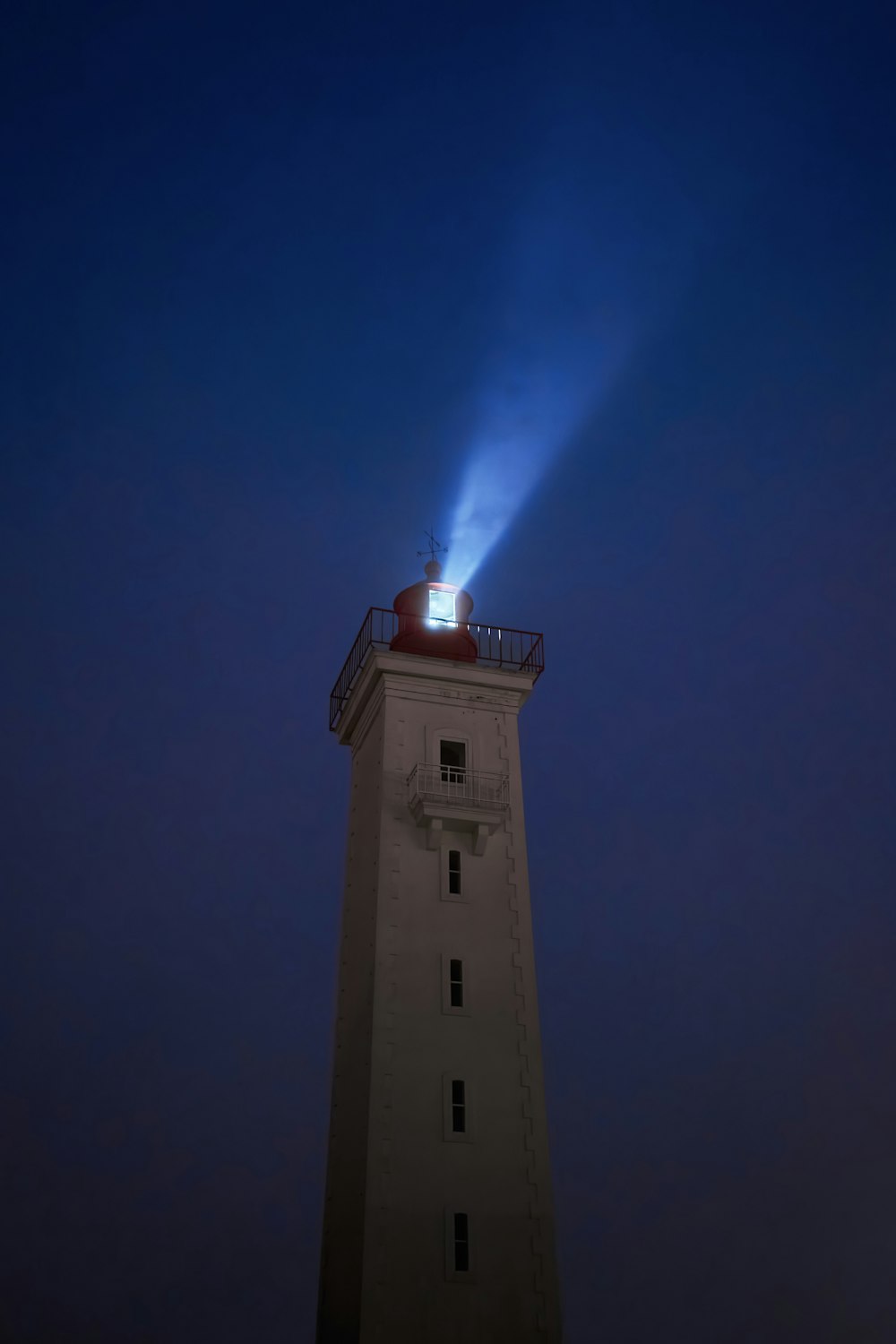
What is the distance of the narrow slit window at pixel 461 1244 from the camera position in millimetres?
21234

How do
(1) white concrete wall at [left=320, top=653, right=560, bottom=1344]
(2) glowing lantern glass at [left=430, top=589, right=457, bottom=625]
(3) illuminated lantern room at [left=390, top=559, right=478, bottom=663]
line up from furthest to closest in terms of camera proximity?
(2) glowing lantern glass at [left=430, top=589, right=457, bottom=625] → (3) illuminated lantern room at [left=390, top=559, right=478, bottom=663] → (1) white concrete wall at [left=320, top=653, right=560, bottom=1344]

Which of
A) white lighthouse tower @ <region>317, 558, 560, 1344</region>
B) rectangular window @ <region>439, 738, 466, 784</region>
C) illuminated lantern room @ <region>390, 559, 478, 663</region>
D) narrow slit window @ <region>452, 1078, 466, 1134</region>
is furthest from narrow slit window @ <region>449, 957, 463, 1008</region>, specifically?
illuminated lantern room @ <region>390, 559, 478, 663</region>

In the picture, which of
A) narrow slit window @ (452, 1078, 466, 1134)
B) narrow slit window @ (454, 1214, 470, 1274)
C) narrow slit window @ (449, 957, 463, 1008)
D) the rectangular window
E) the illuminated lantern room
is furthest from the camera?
the illuminated lantern room

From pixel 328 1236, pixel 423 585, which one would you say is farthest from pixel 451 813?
pixel 328 1236

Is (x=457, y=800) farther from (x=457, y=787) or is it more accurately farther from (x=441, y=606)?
(x=441, y=606)

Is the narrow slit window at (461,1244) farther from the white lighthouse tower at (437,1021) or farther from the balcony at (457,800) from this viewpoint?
the balcony at (457,800)

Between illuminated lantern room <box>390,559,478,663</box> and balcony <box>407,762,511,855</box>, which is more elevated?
illuminated lantern room <box>390,559,478,663</box>

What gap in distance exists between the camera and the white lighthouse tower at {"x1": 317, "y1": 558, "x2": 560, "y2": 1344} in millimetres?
21172

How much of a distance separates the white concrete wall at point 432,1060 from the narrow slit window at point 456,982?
0.59ft

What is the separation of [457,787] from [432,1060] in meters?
6.32

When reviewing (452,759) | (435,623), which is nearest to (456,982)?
(452,759)

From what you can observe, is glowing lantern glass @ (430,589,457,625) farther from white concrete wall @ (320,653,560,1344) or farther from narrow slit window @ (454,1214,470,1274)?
narrow slit window @ (454,1214,470,1274)

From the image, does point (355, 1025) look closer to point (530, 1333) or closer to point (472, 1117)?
point (472, 1117)

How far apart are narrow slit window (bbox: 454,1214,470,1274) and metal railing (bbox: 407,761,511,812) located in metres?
8.67
